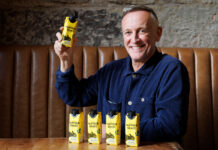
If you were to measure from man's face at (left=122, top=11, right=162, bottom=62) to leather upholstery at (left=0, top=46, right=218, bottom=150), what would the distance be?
464 millimetres

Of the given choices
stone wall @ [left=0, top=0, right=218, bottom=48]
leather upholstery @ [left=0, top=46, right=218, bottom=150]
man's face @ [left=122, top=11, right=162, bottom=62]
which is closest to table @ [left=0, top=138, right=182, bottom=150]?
man's face @ [left=122, top=11, right=162, bottom=62]

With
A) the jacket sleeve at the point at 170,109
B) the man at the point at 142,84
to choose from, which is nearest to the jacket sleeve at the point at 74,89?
the man at the point at 142,84

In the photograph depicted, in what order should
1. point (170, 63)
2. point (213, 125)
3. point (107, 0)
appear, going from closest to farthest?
point (170, 63) → point (213, 125) → point (107, 0)

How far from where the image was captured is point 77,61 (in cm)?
190

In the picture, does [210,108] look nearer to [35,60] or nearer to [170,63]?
[170,63]

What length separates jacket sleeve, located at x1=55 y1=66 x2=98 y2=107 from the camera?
1.47m

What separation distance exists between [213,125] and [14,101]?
4.60 feet

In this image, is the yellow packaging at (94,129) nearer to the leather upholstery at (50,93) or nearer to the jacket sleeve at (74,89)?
the jacket sleeve at (74,89)

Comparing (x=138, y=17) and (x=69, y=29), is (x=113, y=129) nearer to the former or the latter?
(x=69, y=29)

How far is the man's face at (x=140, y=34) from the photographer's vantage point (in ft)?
4.63

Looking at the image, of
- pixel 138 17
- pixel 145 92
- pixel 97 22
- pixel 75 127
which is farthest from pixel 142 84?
pixel 97 22

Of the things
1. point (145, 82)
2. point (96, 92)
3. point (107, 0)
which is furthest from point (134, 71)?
point (107, 0)

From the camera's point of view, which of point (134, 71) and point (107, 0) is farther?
point (107, 0)

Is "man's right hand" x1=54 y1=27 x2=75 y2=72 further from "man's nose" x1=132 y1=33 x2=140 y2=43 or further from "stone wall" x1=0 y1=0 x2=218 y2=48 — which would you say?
"stone wall" x1=0 y1=0 x2=218 y2=48
